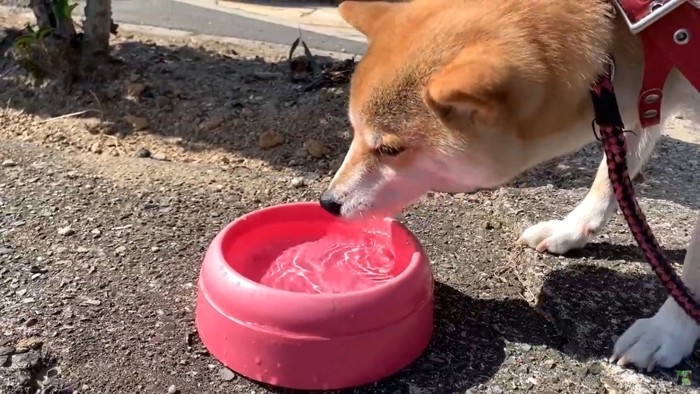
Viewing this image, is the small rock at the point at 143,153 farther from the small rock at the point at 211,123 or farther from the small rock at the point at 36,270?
the small rock at the point at 36,270

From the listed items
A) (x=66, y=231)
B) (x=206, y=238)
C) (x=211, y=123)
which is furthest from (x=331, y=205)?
(x=211, y=123)

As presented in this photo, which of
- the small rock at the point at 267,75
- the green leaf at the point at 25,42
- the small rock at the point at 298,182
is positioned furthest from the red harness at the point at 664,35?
the green leaf at the point at 25,42

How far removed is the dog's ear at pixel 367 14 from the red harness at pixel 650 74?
669 millimetres

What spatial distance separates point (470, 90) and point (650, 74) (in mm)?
577

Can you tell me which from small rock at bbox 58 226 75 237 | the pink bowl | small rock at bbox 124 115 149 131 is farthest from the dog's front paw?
small rock at bbox 124 115 149 131

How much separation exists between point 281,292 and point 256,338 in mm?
145

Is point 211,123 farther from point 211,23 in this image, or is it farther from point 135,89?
point 211,23

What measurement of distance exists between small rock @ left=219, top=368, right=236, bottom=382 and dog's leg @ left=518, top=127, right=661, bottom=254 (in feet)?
3.95

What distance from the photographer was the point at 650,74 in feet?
6.94

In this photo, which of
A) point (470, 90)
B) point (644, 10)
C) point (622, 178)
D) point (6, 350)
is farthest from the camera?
point (6, 350)

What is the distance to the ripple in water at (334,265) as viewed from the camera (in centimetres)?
250

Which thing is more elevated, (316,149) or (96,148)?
(316,149)

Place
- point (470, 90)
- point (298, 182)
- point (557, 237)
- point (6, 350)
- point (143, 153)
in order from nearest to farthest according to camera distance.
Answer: point (470, 90), point (6, 350), point (557, 237), point (298, 182), point (143, 153)

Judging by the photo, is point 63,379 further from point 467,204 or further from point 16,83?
point 16,83
